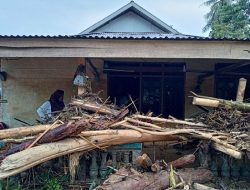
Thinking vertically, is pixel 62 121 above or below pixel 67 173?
above

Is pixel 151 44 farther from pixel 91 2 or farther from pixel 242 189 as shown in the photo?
pixel 91 2

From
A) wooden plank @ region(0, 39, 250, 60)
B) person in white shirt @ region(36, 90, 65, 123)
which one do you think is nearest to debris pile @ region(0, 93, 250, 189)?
wooden plank @ region(0, 39, 250, 60)

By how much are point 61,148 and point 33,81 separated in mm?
4997

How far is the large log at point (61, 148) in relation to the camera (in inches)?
204

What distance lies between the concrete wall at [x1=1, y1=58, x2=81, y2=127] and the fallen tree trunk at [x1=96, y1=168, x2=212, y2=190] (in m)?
4.90

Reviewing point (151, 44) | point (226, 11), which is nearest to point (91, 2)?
point (226, 11)

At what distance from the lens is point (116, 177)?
18.3ft

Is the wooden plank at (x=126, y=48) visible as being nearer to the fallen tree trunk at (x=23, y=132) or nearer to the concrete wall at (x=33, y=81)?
the fallen tree trunk at (x=23, y=132)

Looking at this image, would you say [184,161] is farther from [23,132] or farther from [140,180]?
[23,132]

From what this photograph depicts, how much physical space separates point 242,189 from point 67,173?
306 centimetres

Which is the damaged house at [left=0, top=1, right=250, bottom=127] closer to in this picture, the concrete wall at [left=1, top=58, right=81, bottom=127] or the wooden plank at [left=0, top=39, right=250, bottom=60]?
the concrete wall at [left=1, top=58, right=81, bottom=127]

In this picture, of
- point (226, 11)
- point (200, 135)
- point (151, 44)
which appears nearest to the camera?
point (200, 135)

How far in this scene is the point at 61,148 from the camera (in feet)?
18.1

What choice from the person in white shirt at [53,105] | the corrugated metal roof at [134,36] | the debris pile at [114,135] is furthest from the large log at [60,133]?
the person in white shirt at [53,105]
